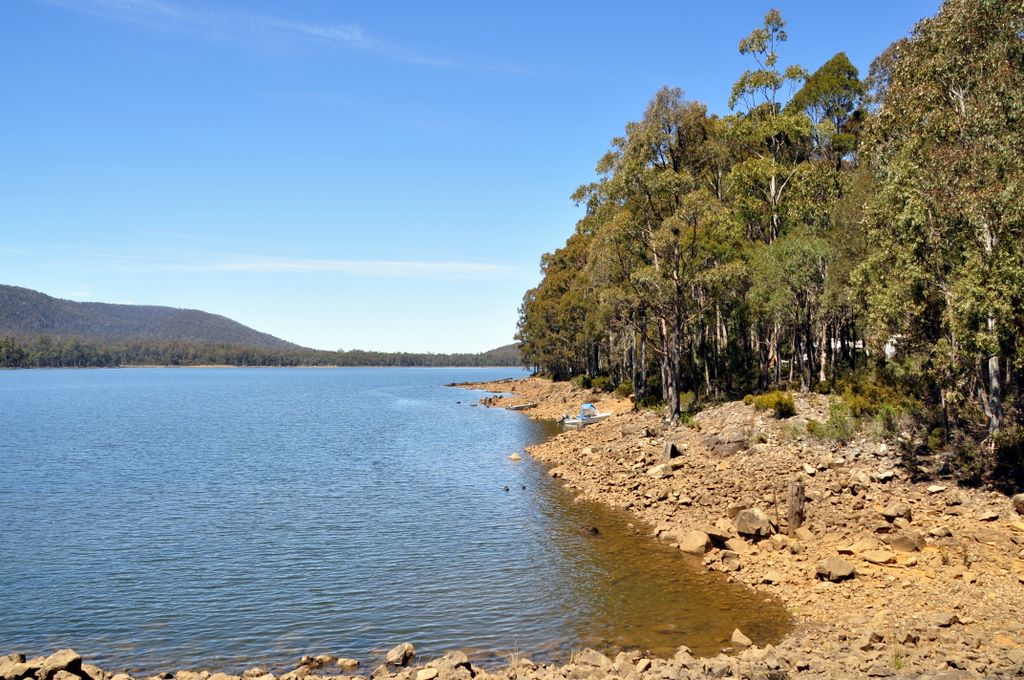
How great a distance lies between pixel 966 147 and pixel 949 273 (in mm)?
4594

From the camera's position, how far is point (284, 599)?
2192cm

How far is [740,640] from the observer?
17375 millimetres

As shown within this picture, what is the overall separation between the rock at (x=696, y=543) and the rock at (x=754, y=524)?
1238mm

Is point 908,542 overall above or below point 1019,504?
below

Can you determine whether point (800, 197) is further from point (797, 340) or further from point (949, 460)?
point (949, 460)

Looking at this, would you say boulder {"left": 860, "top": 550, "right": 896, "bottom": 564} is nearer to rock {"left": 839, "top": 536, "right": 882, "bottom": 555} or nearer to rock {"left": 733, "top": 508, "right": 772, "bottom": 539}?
rock {"left": 839, "top": 536, "right": 882, "bottom": 555}

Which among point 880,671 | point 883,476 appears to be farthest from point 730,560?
point 880,671

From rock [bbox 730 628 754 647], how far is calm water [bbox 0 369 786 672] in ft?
1.54

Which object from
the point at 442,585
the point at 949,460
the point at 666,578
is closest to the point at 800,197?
the point at 949,460

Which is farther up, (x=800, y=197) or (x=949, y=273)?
(x=800, y=197)

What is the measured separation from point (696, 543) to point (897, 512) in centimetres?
670

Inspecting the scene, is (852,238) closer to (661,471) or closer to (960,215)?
(960,215)

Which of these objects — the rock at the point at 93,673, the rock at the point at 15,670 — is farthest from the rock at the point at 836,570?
the rock at the point at 15,670

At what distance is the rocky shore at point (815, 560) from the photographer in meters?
15.1
